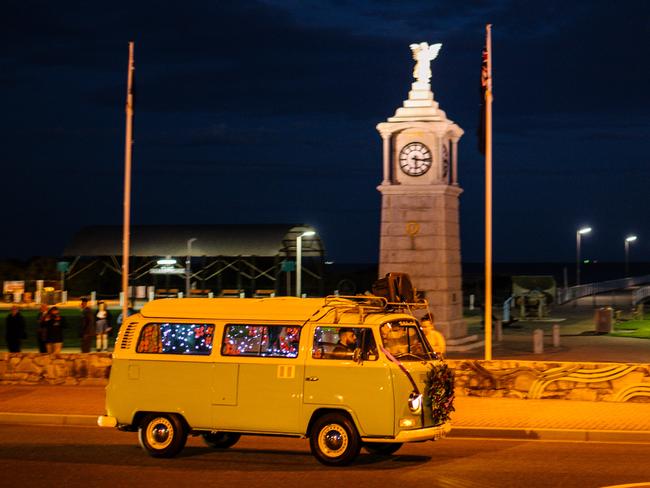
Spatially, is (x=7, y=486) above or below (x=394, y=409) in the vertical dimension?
below

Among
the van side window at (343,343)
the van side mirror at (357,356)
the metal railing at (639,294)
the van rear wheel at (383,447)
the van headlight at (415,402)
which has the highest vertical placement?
the metal railing at (639,294)

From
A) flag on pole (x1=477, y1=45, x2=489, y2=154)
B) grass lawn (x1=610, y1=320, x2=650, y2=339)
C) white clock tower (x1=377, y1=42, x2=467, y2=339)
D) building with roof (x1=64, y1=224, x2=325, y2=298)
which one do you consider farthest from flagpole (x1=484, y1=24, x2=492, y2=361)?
building with roof (x1=64, y1=224, x2=325, y2=298)

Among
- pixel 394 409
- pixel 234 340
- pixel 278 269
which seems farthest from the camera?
pixel 278 269

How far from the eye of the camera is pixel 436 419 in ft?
46.8

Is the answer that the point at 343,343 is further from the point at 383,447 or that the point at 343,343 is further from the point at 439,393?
the point at 383,447

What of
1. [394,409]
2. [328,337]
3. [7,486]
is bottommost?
[7,486]

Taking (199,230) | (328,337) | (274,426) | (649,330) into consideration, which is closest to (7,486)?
(274,426)

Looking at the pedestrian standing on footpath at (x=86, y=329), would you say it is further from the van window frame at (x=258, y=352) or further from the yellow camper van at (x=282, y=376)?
the van window frame at (x=258, y=352)

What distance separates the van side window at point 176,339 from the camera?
14797 millimetres

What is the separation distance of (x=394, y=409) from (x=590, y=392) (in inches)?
317

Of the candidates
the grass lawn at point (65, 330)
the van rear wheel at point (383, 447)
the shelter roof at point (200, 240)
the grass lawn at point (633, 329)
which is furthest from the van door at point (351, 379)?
the shelter roof at point (200, 240)

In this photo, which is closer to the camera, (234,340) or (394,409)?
(394,409)

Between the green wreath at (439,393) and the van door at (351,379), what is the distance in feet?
2.14

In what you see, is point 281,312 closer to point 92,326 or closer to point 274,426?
Result: point 274,426
